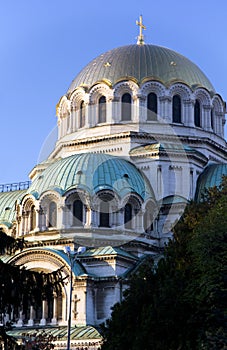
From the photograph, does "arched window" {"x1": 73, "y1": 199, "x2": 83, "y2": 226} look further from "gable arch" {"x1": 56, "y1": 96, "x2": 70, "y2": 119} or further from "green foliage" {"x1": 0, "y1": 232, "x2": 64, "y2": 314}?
"green foliage" {"x1": 0, "y1": 232, "x2": 64, "y2": 314}

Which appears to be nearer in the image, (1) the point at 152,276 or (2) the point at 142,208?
(1) the point at 152,276

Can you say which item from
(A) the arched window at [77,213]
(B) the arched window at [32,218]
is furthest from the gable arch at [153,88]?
(B) the arched window at [32,218]

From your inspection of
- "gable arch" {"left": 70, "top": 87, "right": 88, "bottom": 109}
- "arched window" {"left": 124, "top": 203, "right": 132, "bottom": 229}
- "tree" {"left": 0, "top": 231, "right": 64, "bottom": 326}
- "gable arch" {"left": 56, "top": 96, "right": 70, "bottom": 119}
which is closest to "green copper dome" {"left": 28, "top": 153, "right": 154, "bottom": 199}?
"arched window" {"left": 124, "top": 203, "right": 132, "bottom": 229}

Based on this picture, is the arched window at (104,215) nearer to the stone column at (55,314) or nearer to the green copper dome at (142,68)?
the stone column at (55,314)

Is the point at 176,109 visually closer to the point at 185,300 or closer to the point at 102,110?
the point at 102,110

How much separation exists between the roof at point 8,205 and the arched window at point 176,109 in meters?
10.3

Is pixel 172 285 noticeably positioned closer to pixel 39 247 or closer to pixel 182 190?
pixel 39 247

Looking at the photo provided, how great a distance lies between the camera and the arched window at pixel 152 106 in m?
41.5

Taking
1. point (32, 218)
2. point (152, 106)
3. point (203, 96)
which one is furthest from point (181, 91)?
point (32, 218)

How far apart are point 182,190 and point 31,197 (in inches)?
301

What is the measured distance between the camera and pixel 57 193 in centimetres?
3725

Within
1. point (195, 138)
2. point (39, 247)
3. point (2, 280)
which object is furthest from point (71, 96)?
point (2, 280)

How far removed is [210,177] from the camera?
4031cm

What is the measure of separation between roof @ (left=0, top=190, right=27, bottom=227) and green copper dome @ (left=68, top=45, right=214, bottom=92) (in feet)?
23.4
